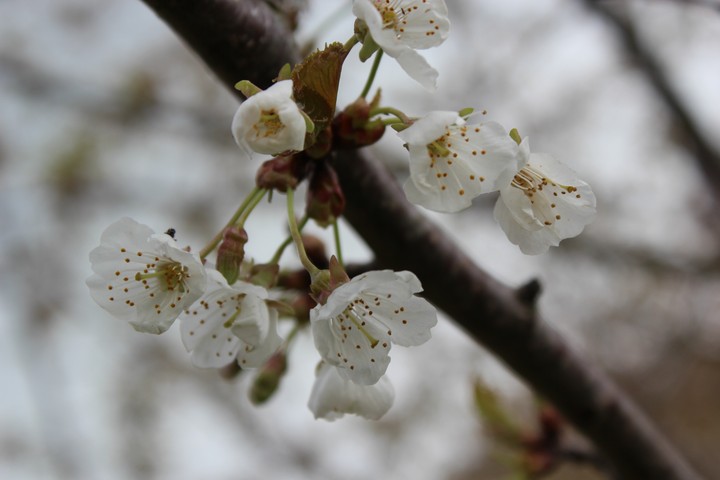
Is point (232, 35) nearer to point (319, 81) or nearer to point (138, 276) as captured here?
point (319, 81)

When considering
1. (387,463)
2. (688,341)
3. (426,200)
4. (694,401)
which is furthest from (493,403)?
(694,401)

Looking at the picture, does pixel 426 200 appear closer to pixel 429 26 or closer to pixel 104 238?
pixel 429 26

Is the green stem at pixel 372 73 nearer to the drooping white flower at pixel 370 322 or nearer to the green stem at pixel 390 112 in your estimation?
the green stem at pixel 390 112

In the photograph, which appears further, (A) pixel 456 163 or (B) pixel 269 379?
(B) pixel 269 379

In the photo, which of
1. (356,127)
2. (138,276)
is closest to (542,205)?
(356,127)

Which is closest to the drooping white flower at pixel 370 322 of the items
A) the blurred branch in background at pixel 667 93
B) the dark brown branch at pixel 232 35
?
the dark brown branch at pixel 232 35

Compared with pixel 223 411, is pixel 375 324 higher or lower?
higher

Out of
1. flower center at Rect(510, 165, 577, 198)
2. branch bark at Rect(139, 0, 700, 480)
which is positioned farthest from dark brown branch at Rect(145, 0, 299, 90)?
flower center at Rect(510, 165, 577, 198)
